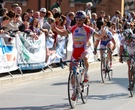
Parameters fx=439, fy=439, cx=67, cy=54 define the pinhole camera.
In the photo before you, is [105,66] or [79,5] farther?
[79,5]

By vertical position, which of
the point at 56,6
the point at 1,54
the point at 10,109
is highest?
the point at 56,6

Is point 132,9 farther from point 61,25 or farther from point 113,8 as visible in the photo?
point 61,25

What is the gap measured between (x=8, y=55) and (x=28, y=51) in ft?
4.49

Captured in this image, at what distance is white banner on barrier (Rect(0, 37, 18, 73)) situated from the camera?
1320 centimetres

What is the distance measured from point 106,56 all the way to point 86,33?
15.7ft

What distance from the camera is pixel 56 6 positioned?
19.5 metres

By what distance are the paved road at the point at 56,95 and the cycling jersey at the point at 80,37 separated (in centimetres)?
118

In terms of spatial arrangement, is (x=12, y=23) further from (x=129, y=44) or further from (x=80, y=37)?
(x=80, y=37)

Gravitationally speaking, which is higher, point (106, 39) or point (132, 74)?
point (106, 39)

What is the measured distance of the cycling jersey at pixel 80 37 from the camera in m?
10.1

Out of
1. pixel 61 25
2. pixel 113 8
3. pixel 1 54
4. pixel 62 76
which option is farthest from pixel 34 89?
pixel 113 8

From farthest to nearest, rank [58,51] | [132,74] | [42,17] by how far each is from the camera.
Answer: [58,51] < [42,17] < [132,74]

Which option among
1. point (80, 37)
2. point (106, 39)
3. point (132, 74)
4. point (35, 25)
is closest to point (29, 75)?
point (35, 25)

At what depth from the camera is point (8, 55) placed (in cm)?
1355
